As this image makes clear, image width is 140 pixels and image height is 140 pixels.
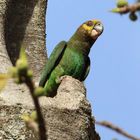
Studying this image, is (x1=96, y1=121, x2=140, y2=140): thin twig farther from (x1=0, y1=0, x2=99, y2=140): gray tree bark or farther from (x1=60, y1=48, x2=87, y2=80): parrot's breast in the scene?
(x1=60, y1=48, x2=87, y2=80): parrot's breast

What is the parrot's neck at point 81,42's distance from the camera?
5.07m

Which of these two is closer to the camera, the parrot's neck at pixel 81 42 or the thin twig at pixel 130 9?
the thin twig at pixel 130 9

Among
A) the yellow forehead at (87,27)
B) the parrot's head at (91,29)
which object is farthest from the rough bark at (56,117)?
the yellow forehead at (87,27)

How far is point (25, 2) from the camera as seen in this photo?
4914 millimetres

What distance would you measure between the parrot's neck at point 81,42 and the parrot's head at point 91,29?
28mm

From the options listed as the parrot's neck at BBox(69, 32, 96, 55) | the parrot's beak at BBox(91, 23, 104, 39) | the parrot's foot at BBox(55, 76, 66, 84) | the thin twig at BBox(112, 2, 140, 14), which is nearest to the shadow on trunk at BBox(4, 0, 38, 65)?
the parrot's foot at BBox(55, 76, 66, 84)

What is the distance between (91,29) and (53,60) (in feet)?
2.50

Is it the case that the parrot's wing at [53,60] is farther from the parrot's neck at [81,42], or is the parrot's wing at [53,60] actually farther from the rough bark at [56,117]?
the rough bark at [56,117]

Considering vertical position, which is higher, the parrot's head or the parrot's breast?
the parrot's head

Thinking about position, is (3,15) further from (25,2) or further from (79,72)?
(79,72)

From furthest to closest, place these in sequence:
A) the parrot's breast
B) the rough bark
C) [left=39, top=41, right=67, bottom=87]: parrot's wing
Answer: the parrot's breast < [left=39, top=41, right=67, bottom=87]: parrot's wing < the rough bark

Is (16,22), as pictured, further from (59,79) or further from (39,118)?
(39,118)

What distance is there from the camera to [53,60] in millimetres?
4684

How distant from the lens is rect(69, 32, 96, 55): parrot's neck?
507 cm
